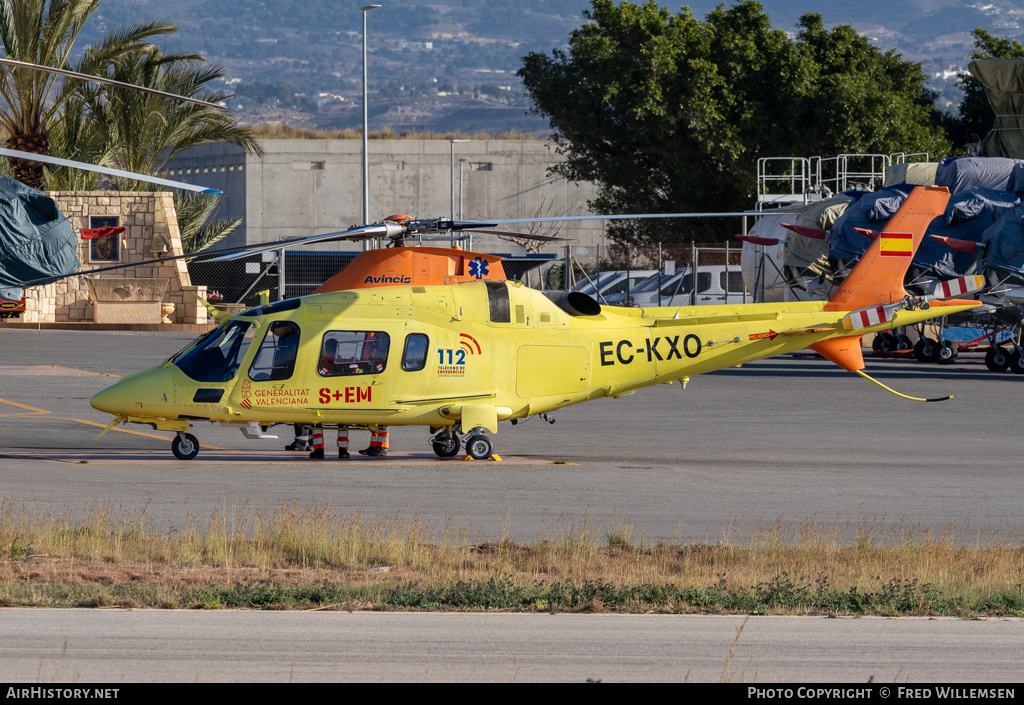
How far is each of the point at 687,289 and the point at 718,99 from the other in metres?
9.98

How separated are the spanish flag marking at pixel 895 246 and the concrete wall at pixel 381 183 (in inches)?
2240

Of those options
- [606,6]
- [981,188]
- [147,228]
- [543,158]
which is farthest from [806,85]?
[543,158]

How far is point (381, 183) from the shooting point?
256ft

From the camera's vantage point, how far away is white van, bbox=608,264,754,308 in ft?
137

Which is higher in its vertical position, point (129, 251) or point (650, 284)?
point (129, 251)

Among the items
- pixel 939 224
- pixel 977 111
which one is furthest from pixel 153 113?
pixel 977 111

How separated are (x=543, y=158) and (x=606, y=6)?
26.9m

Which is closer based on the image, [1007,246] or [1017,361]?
[1007,246]

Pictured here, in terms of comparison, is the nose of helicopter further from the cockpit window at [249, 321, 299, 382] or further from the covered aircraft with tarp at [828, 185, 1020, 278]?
the covered aircraft with tarp at [828, 185, 1020, 278]

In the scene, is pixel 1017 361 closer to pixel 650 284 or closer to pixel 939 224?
pixel 939 224

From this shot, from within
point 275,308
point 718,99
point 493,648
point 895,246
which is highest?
point 718,99

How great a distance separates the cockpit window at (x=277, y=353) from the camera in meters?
15.9

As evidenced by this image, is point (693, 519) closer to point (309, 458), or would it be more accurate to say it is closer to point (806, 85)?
point (309, 458)
